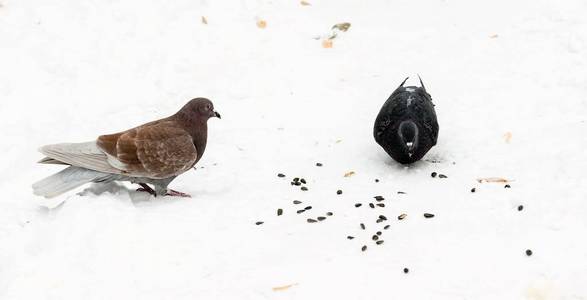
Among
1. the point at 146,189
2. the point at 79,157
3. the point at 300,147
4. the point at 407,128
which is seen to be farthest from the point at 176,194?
the point at 407,128

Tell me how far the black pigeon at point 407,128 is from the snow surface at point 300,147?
0.20m

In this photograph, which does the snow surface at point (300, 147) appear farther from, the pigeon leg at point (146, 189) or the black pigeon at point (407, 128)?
the black pigeon at point (407, 128)

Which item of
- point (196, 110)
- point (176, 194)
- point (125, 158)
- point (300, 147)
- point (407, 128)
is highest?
point (196, 110)

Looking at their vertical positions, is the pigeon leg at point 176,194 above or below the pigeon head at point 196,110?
below

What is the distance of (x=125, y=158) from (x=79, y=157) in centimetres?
34

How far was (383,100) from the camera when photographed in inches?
292

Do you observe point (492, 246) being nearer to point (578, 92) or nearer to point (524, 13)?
point (578, 92)

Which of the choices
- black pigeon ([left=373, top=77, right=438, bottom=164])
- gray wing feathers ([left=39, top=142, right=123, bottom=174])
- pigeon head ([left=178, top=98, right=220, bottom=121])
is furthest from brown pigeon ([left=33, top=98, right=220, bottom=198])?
black pigeon ([left=373, top=77, right=438, bottom=164])

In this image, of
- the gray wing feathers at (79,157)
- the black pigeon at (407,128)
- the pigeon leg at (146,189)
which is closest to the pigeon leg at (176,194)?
the pigeon leg at (146,189)

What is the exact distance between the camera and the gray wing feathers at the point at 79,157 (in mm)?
5262

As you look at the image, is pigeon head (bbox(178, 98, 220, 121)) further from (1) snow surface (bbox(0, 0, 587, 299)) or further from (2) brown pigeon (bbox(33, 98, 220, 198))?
(1) snow surface (bbox(0, 0, 587, 299))

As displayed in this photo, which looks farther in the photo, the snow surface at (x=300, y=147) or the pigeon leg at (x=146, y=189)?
the pigeon leg at (x=146, y=189)

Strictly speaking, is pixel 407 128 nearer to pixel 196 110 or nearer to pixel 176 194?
pixel 196 110

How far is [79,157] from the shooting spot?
529 centimetres
